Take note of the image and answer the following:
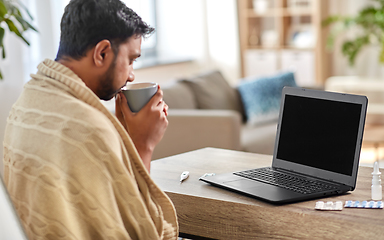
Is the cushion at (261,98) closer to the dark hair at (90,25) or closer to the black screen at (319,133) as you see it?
the black screen at (319,133)

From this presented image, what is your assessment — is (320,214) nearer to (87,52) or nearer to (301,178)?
(301,178)

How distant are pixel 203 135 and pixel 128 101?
1.95m

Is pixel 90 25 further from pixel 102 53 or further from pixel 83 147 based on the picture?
pixel 83 147

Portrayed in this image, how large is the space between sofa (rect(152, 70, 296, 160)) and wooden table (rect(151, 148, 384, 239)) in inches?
59.4

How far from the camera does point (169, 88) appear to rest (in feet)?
11.4

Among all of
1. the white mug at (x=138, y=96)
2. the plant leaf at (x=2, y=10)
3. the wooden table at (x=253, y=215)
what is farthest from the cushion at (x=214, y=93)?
the white mug at (x=138, y=96)

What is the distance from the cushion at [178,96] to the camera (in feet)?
11.1

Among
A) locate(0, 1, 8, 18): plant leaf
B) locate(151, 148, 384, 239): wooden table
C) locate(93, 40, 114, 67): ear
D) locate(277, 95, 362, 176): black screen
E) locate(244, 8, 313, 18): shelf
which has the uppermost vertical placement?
locate(0, 1, 8, 18): plant leaf

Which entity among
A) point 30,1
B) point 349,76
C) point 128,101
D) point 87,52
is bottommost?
point 349,76

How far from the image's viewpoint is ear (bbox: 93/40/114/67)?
1.05 metres

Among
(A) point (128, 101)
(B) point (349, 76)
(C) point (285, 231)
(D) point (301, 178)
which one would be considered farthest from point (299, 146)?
(B) point (349, 76)

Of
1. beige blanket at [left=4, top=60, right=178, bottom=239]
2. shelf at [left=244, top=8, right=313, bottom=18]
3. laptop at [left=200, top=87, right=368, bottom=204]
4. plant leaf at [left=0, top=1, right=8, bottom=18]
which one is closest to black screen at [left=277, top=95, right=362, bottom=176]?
laptop at [left=200, top=87, right=368, bottom=204]

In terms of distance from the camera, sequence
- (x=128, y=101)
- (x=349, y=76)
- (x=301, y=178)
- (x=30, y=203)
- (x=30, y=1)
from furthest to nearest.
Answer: (x=349, y=76)
(x=30, y=1)
(x=301, y=178)
(x=128, y=101)
(x=30, y=203)

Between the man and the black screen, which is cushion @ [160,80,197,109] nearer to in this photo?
the black screen
